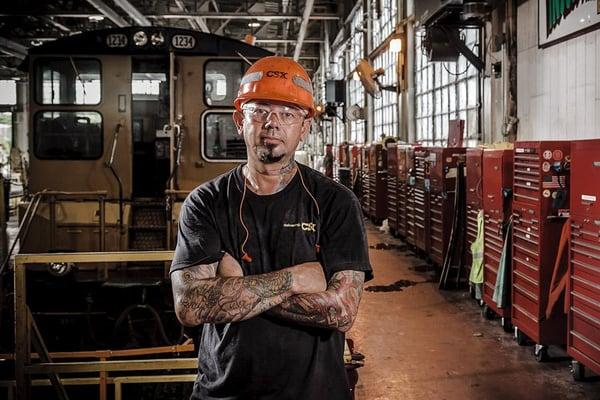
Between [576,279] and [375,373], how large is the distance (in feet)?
5.88

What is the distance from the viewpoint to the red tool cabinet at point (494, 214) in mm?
6258

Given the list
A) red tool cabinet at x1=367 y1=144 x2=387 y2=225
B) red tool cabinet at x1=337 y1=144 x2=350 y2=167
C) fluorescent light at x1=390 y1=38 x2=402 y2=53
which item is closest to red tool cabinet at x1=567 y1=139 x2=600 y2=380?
red tool cabinet at x1=367 y1=144 x2=387 y2=225

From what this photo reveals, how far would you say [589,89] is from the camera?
6.45 metres

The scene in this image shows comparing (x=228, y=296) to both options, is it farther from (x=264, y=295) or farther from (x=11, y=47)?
(x=11, y=47)

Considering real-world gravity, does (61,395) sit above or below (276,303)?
below

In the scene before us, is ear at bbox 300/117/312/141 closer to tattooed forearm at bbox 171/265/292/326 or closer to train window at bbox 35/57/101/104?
tattooed forearm at bbox 171/265/292/326

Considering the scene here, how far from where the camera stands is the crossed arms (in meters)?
2.02

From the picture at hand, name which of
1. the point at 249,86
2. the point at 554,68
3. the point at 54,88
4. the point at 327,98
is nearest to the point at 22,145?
the point at 327,98

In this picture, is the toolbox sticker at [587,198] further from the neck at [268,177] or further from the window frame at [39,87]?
the window frame at [39,87]

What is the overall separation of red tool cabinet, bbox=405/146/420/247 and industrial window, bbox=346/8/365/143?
9.79 metres

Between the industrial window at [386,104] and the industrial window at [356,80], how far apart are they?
1.71 metres

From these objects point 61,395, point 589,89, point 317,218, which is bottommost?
point 61,395

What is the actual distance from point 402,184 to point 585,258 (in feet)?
22.9

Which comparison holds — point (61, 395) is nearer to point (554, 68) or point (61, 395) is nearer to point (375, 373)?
point (375, 373)
